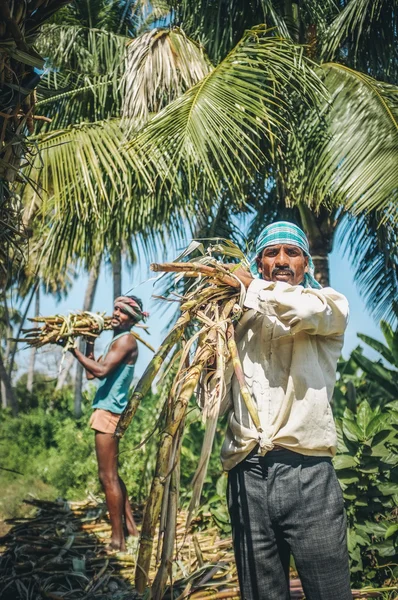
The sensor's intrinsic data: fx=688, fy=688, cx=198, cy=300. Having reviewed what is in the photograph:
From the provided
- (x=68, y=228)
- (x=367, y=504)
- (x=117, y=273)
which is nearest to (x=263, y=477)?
(x=367, y=504)

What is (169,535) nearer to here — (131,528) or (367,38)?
(131,528)

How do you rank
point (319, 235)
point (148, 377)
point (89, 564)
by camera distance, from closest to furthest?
point (148, 377) → point (89, 564) → point (319, 235)

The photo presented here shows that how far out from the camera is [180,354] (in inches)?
102

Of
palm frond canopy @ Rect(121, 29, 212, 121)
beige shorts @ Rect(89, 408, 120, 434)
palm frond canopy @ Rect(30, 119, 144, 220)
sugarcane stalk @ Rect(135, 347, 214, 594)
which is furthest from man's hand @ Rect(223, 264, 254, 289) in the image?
palm frond canopy @ Rect(121, 29, 212, 121)

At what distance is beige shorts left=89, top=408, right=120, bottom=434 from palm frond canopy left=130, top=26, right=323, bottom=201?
5.62 feet

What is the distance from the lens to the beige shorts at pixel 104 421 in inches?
189

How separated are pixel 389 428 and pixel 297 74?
2634mm

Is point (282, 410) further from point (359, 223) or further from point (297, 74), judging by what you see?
point (359, 223)

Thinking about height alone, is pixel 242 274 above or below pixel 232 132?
below

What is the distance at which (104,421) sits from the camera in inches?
190

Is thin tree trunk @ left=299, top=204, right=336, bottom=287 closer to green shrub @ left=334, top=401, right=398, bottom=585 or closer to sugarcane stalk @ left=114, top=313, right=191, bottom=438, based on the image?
green shrub @ left=334, top=401, right=398, bottom=585

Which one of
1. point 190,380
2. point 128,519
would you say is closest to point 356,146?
point 128,519

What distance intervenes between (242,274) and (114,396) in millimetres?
2634

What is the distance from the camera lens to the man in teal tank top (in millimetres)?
4766
